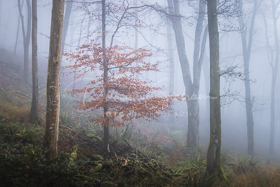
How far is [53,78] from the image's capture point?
4523mm

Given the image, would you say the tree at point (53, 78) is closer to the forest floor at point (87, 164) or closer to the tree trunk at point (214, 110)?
the forest floor at point (87, 164)

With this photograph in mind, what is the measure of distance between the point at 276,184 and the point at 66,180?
5811 mm

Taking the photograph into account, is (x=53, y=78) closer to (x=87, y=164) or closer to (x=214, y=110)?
(x=87, y=164)

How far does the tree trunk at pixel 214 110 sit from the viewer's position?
5809 millimetres

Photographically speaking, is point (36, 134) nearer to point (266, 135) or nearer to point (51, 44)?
point (51, 44)

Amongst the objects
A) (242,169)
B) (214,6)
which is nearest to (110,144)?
(242,169)

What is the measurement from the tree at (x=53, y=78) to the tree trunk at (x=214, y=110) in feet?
16.5

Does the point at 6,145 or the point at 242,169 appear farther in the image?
the point at 242,169

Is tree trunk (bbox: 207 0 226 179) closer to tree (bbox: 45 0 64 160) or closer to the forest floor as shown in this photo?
the forest floor

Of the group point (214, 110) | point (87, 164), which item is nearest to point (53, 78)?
point (87, 164)

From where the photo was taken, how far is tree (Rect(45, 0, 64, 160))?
452cm

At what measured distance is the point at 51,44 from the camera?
4.51 m

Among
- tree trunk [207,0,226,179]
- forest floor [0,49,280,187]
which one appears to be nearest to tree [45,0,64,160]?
forest floor [0,49,280,187]

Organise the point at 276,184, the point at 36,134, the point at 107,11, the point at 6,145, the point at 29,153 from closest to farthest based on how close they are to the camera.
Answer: the point at 29,153, the point at 6,145, the point at 276,184, the point at 36,134, the point at 107,11
